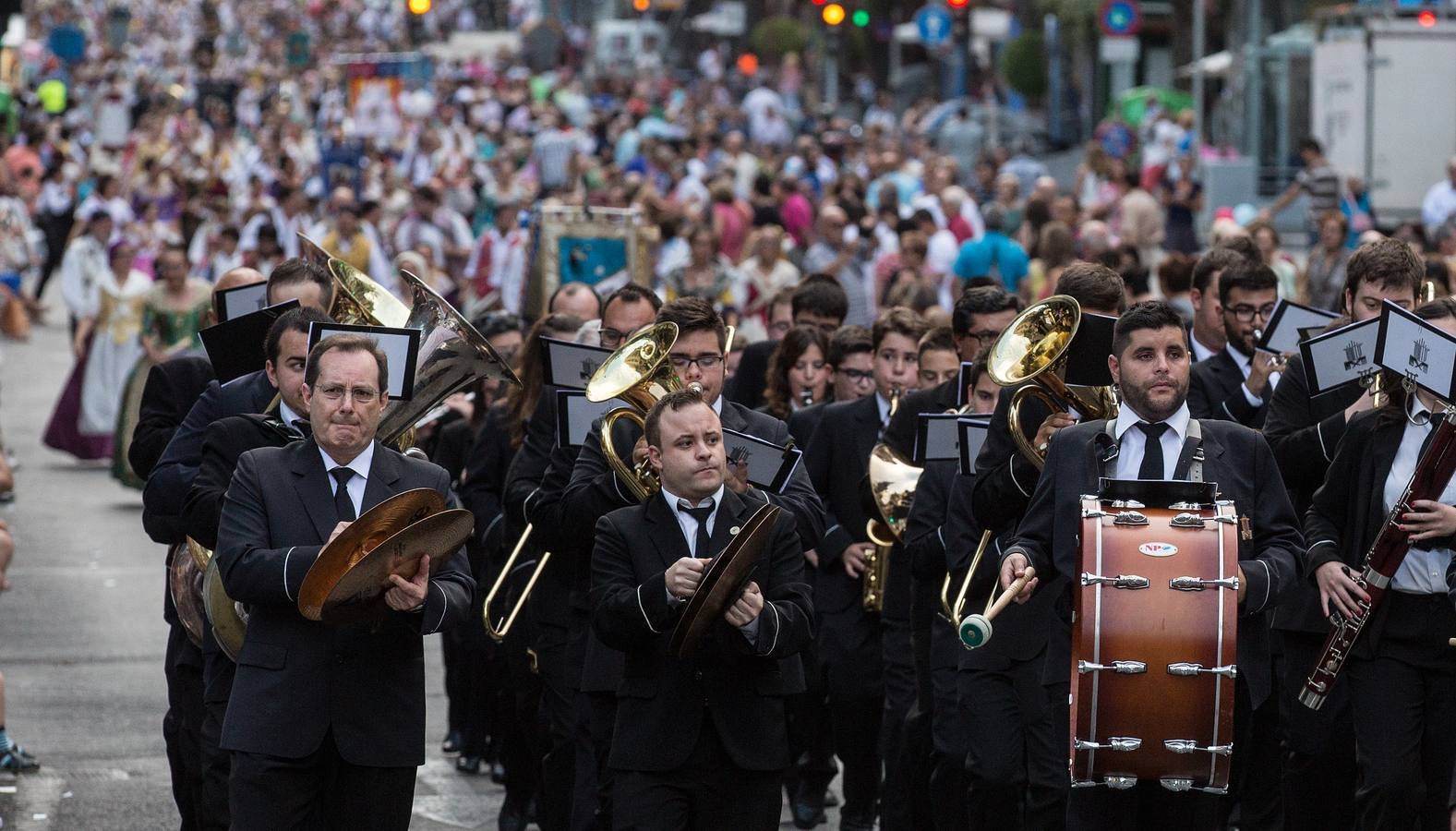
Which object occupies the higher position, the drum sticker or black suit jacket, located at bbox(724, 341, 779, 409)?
the drum sticker

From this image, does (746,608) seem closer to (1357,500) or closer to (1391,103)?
(1357,500)

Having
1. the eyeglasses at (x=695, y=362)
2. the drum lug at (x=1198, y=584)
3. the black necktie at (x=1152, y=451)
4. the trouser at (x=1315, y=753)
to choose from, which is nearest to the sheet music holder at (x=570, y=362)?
the eyeglasses at (x=695, y=362)

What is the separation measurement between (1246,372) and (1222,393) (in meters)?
0.15

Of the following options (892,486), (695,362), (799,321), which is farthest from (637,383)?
(799,321)

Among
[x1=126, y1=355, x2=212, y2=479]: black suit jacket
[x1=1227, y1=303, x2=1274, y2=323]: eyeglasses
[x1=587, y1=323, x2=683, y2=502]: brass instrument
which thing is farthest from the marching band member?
[x1=126, y1=355, x2=212, y2=479]: black suit jacket

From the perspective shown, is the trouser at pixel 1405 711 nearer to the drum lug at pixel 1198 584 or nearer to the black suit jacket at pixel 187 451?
the drum lug at pixel 1198 584

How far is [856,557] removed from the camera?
9578 millimetres

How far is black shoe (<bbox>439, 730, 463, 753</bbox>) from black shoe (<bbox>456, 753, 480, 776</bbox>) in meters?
0.37

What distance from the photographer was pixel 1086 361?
24.4 ft

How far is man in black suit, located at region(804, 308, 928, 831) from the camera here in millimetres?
9656

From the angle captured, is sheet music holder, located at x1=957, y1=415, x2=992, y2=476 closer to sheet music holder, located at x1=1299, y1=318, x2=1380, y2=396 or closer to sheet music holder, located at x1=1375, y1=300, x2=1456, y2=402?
sheet music holder, located at x1=1299, y1=318, x2=1380, y2=396

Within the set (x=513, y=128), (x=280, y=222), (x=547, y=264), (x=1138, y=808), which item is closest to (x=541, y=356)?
(x=1138, y=808)

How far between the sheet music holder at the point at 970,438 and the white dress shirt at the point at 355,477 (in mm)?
2220

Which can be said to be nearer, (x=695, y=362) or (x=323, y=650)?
(x=323, y=650)
